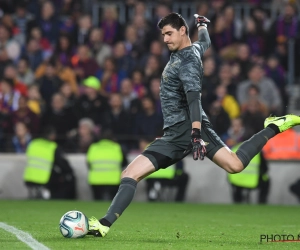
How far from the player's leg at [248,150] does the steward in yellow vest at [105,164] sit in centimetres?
709

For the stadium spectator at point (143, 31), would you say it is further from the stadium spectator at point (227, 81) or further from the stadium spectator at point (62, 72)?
the stadium spectator at point (227, 81)

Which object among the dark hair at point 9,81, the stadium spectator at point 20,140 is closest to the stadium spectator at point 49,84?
the dark hair at point 9,81

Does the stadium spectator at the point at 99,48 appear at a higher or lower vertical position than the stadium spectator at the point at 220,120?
higher

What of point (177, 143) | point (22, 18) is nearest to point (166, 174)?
point (22, 18)

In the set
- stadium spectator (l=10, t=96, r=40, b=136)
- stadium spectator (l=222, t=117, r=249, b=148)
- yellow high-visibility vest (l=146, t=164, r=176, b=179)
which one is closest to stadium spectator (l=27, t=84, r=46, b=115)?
stadium spectator (l=10, t=96, r=40, b=136)

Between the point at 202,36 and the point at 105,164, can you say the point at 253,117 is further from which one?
the point at 202,36

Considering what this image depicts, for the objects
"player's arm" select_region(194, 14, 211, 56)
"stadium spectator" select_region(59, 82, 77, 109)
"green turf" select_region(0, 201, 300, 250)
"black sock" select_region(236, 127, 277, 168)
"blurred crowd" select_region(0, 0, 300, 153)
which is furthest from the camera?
"stadium spectator" select_region(59, 82, 77, 109)

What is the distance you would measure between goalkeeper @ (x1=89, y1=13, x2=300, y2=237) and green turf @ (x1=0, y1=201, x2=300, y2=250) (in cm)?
44

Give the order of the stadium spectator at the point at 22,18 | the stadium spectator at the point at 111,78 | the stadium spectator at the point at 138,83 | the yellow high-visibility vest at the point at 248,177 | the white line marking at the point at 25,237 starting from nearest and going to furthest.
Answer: the white line marking at the point at 25,237 → the yellow high-visibility vest at the point at 248,177 → the stadium spectator at the point at 138,83 → the stadium spectator at the point at 111,78 → the stadium spectator at the point at 22,18

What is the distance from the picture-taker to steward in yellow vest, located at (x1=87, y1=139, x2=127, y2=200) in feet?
53.9

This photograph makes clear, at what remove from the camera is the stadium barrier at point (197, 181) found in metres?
16.8

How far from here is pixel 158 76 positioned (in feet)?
60.7

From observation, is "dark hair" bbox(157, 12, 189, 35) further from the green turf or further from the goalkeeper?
the green turf

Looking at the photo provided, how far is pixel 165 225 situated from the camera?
11.0 metres
